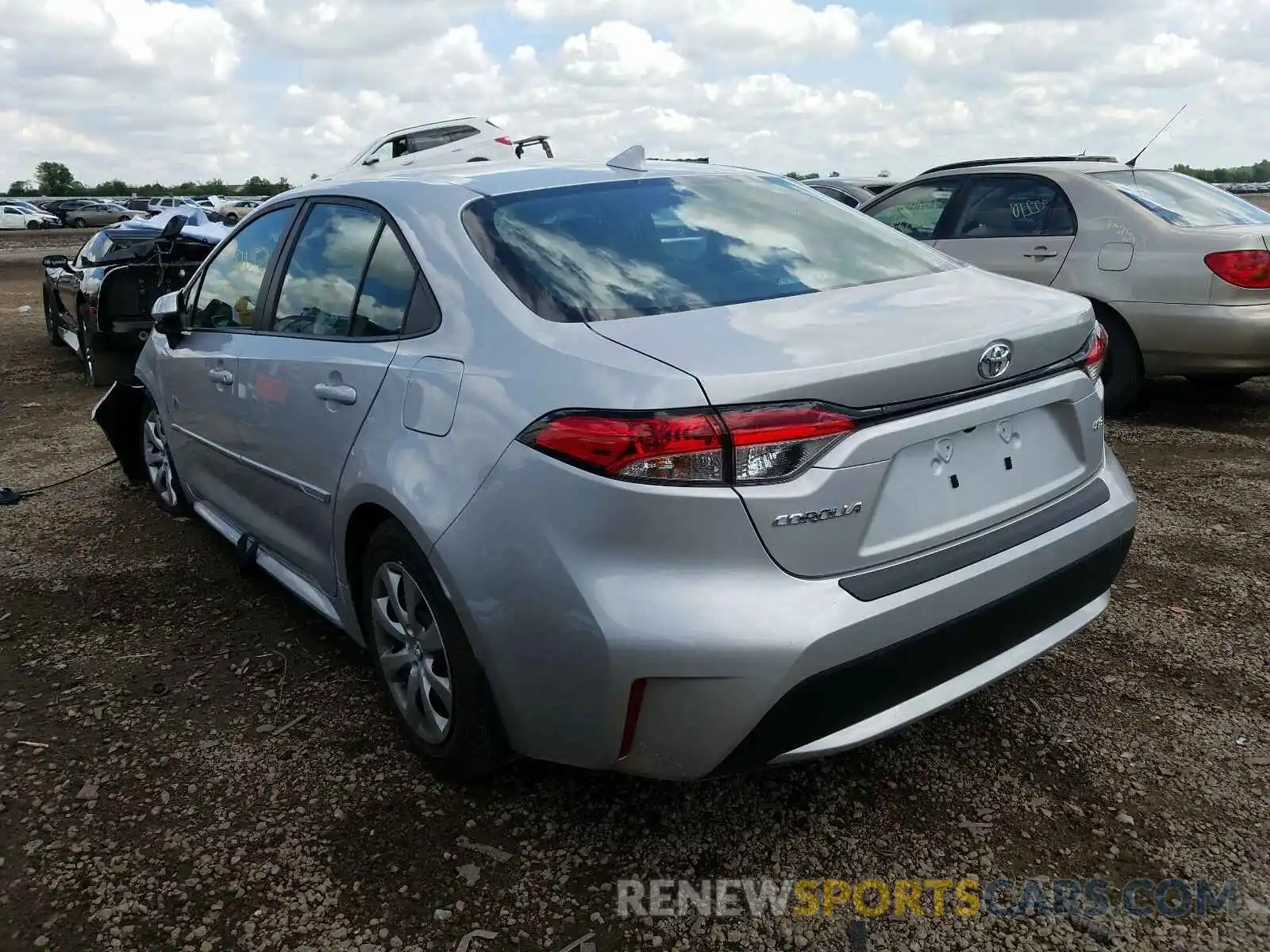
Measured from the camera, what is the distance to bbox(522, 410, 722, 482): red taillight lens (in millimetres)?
1968

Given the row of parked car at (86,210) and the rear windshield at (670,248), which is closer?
the rear windshield at (670,248)

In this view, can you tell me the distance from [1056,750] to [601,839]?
1.26 m

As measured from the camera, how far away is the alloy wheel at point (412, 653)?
8.45ft

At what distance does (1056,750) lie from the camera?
2.76 metres

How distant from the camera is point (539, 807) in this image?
261 centimetres

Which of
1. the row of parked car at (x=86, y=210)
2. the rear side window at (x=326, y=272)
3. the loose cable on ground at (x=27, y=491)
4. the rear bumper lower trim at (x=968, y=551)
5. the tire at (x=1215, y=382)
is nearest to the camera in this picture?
the rear bumper lower trim at (x=968, y=551)

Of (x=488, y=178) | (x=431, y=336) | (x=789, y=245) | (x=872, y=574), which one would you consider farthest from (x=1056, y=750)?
(x=488, y=178)

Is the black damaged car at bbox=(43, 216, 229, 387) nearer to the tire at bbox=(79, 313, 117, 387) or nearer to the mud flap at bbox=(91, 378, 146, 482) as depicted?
the tire at bbox=(79, 313, 117, 387)

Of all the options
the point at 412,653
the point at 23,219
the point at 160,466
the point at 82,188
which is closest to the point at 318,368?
the point at 412,653

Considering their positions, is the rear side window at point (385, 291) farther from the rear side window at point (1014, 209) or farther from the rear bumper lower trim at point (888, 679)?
the rear side window at point (1014, 209)

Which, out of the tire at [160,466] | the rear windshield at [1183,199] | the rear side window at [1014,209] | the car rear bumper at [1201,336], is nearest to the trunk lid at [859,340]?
the tire at [160,466]

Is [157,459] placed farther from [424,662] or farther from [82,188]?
[82,188]

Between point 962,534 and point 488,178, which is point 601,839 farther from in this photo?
point 488,178

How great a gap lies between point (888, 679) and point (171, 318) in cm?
334
